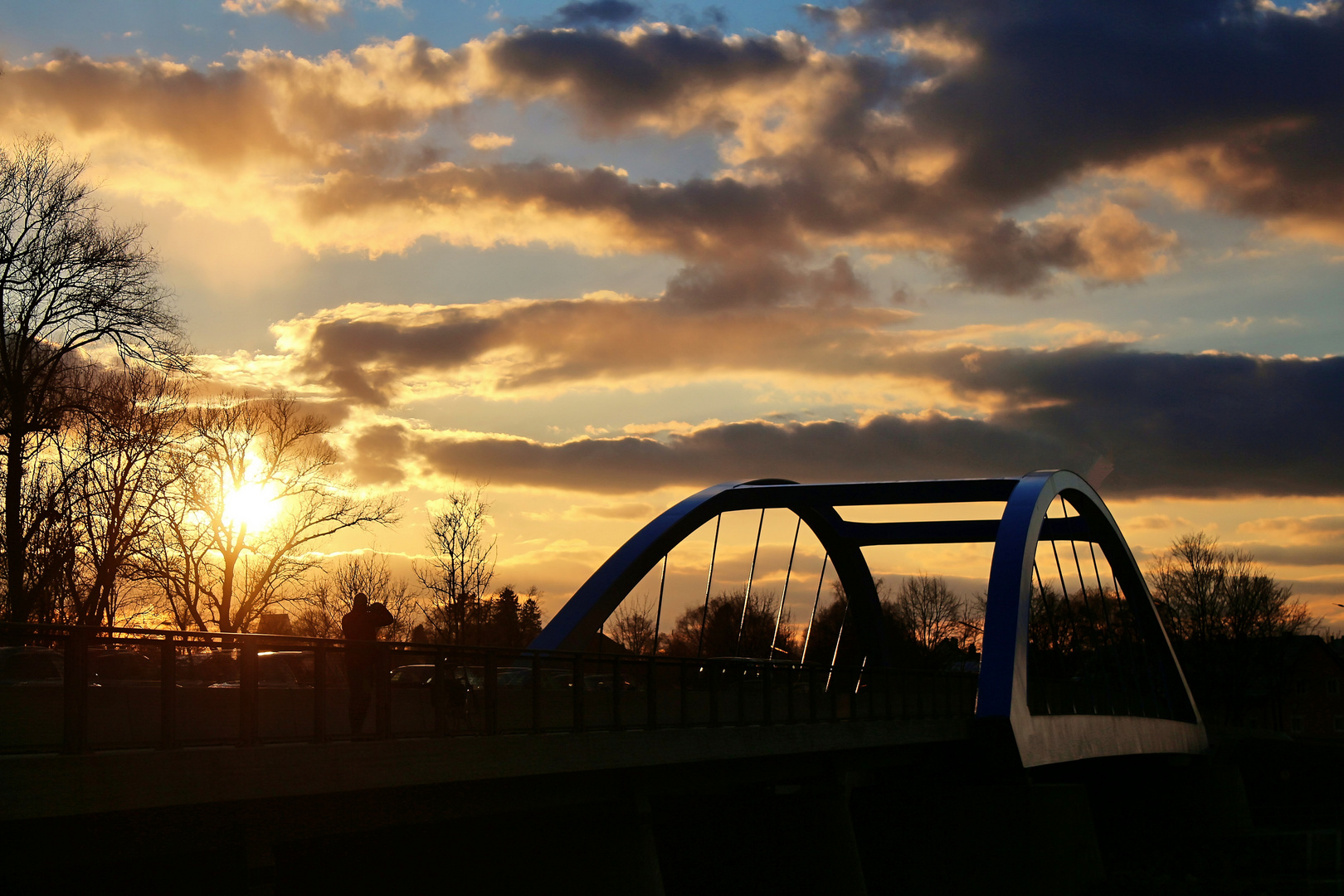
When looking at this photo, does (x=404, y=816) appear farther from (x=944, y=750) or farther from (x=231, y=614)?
(x=231, y=614)

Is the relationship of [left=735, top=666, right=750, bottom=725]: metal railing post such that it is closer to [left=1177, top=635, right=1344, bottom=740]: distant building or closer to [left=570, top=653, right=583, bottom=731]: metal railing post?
[left=570, top=653, right=583, bottom=731]: metal railing post

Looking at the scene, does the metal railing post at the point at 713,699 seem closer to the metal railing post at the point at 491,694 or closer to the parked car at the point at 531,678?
the parked car at the point at 531,678

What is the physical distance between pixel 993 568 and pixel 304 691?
64.0ft

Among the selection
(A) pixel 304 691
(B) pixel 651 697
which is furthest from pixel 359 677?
(B) pixel 651 697

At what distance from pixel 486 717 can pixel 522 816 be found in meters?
3.09

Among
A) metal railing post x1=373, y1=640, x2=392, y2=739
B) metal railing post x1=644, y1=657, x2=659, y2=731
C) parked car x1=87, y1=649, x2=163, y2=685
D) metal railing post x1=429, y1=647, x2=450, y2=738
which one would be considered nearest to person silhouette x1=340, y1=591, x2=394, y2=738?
metal railing post x1=373, y1=640, x2=392, y2=739

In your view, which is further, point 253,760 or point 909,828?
point 909,828

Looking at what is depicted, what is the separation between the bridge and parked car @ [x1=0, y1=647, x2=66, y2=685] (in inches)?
0.8

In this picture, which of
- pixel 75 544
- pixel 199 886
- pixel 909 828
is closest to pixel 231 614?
pixel 75 544

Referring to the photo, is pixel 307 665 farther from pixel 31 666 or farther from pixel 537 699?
pixel 537 699

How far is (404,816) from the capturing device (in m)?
13.3

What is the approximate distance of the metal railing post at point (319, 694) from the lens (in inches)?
459

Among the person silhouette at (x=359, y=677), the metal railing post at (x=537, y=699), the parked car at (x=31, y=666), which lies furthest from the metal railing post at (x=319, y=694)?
the metal railing post at (x=537, y=699)

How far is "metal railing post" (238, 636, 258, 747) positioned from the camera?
10773 millimetres
